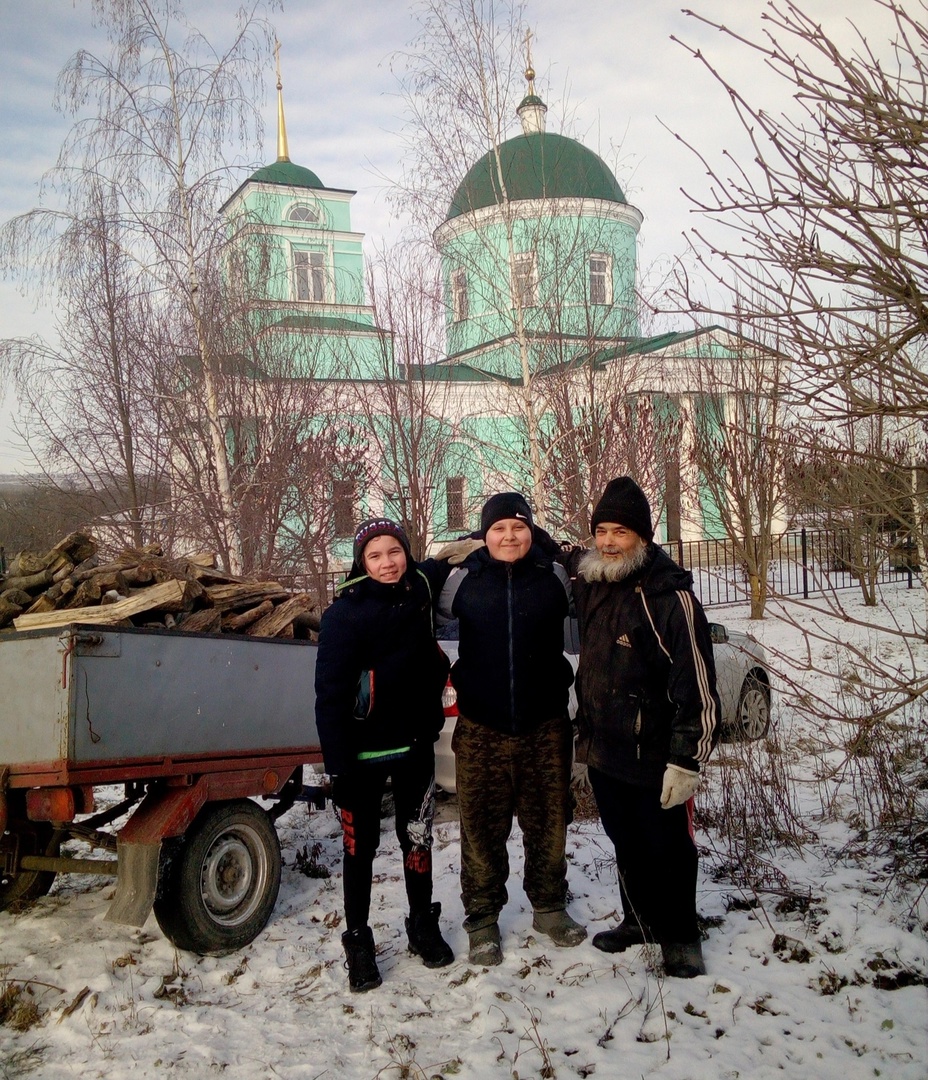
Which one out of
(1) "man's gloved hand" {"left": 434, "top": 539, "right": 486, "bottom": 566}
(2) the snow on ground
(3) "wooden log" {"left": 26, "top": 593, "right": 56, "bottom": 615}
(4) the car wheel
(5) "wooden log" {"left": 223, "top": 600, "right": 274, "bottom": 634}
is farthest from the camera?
(4) the car wheel

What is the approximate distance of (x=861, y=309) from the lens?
9.73 feet

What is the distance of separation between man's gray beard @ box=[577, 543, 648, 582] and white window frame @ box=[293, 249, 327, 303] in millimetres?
11541

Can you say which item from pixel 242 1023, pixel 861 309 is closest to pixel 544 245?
pixel 861 309

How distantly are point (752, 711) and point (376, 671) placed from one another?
5535 mm

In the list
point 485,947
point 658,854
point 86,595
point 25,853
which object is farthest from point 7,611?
point 658,854

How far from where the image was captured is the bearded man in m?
3.43

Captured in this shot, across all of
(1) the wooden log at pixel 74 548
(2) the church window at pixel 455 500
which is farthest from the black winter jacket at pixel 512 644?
(2) the church window at pixel 455 500

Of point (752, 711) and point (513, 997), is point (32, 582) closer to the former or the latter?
point (513, 997)

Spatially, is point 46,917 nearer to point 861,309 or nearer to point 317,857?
point 317,857

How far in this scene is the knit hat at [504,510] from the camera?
3854mm

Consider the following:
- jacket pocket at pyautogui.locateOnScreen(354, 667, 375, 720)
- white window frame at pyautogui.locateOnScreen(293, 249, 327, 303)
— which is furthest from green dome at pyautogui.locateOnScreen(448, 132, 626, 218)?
jacket pocket at pyautogui.locateOnScreen(354, 667, 375, 720)

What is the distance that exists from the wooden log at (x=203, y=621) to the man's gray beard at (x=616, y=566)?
83.7 inches

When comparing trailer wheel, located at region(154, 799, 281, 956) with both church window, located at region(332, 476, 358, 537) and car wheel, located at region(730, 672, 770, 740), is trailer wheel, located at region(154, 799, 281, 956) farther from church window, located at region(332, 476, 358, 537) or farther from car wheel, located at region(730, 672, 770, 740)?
church window, located at region(332, 476, 358, 537)

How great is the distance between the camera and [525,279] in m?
11.3
